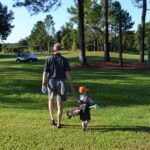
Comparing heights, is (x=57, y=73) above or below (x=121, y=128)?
above

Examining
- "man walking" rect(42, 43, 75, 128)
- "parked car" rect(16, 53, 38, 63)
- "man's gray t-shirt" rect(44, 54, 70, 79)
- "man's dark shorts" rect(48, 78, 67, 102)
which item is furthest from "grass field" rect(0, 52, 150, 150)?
"parked car" rect(16, 53, 38, 63)

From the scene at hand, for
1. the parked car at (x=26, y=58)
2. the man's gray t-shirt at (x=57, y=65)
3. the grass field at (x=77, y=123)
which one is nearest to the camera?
the grass field at (x=77, y=123)

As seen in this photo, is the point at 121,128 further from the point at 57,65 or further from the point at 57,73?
the point at 57,65

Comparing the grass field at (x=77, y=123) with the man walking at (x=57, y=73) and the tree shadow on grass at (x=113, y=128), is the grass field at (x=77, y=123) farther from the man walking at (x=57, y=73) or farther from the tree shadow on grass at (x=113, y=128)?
the man walking at (x=57, y=73)

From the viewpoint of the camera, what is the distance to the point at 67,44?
97.9 m

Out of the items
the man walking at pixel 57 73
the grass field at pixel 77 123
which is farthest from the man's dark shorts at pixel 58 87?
the grass field at pixel 77 123

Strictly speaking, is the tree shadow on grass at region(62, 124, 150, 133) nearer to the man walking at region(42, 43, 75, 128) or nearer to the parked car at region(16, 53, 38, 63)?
the man walking at region(42, 43, 75, 128)

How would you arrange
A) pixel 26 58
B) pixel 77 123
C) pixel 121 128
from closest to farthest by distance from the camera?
pixel 121 128 → pixel 77 123 → pixel 26 58

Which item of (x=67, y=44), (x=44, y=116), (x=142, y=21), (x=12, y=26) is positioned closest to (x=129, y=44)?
(x=67, y=44)

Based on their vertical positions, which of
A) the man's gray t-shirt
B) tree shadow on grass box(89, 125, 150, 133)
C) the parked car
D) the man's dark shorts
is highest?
the man's gray t-shirt

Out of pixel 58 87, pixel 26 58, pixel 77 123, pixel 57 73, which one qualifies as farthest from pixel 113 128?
pixel 26 58

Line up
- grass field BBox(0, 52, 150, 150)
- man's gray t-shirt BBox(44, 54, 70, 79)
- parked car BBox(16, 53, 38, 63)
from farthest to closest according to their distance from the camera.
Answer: parked car BBox(16, 53, 38, 63), man's gray t-shirt BBox(44, 54, 70, 79), grass field BBox(0, 52, 150, 150)

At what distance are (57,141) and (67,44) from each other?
9030 cm

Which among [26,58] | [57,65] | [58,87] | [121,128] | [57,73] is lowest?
[26,58]
